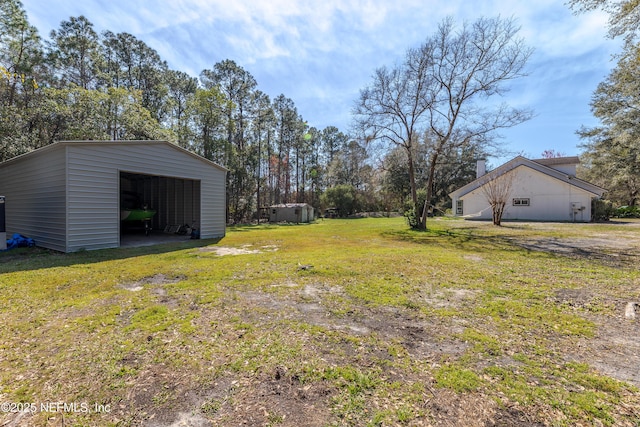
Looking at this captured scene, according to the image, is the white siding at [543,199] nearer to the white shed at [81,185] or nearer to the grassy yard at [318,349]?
the grassy yard at [318,349]

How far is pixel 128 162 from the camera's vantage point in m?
8.39

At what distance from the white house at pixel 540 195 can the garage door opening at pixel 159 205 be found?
19015 millimetres

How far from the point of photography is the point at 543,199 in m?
20.6

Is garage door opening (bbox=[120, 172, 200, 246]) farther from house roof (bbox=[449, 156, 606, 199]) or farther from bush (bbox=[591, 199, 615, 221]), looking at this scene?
bush (bbox=[591, 199, 615, 221])

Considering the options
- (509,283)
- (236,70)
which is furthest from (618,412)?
(236,70)

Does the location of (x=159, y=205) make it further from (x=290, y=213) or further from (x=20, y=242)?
(x=290, y=213)

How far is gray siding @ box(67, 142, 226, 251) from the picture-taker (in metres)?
7.39

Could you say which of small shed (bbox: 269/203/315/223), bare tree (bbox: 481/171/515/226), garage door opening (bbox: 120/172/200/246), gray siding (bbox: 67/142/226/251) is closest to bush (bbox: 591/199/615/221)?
bare tree (bbox: 481/171/515/226)

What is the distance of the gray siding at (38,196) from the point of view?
7510 millimetres

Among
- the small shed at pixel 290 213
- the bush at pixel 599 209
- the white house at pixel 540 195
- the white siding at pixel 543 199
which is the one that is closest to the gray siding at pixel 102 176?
the small shed at pixel 290 213

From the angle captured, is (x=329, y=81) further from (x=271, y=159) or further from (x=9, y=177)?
(x=271, y=159)

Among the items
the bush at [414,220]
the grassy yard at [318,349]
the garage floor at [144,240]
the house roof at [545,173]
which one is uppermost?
the house roof at [545,173]

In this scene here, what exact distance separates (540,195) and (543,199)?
1.21ft

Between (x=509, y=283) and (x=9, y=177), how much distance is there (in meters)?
16.1
